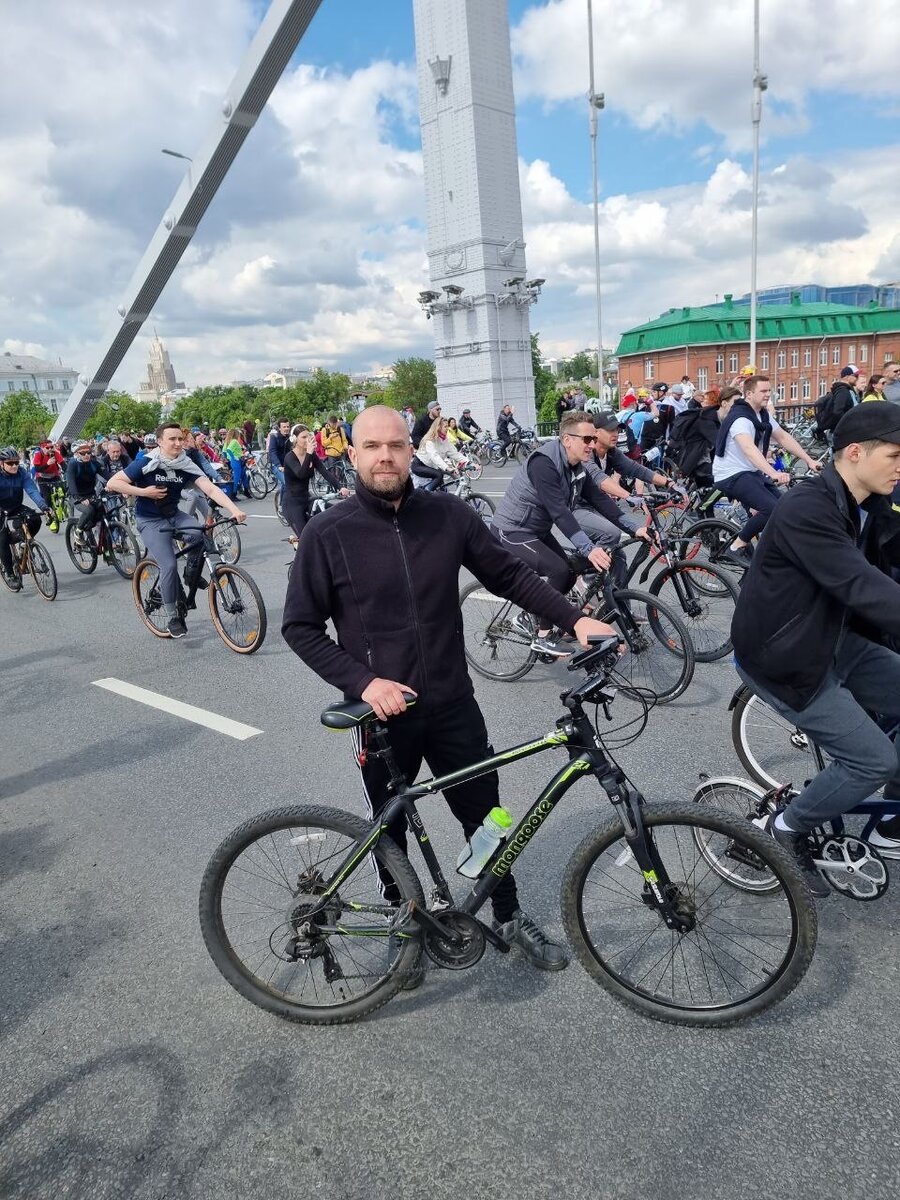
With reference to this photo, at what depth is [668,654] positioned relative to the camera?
17.5 feet

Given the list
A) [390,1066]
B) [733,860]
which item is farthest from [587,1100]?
[733,860]

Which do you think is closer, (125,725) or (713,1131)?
(713,1131)

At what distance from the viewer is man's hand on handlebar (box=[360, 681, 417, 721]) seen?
8.07 ft

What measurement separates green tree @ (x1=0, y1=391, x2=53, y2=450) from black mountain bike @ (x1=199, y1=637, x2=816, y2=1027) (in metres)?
109

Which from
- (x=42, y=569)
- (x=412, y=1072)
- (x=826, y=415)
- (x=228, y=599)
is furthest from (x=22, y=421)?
(x=412, y=1072)

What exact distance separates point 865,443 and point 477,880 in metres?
1.97

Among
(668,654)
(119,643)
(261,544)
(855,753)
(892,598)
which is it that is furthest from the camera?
(261,544)

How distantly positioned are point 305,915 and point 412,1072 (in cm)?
60

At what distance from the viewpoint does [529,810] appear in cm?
265

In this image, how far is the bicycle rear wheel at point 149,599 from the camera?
25.7 ft

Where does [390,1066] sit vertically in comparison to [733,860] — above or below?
below

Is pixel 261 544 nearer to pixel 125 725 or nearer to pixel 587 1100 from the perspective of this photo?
pixel 125 725

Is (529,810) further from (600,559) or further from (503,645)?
(503,645)

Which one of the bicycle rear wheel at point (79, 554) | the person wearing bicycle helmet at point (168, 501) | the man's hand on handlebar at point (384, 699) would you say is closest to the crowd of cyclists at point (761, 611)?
the man's hand on handlebar at point (384, 699)
